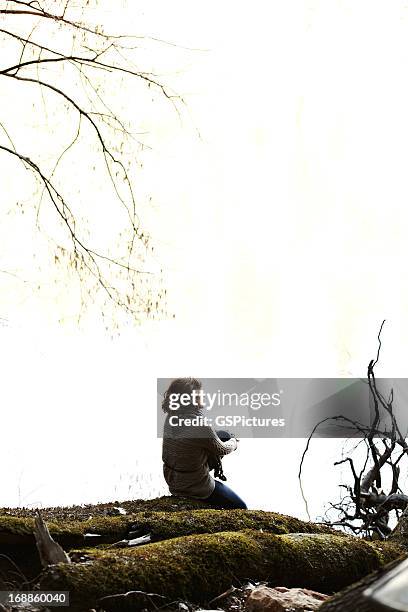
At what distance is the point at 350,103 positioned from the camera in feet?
18.2

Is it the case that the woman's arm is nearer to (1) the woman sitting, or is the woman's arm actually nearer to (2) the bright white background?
(1) the woman sitting

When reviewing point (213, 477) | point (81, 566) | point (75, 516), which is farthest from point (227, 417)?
point (81, 566)

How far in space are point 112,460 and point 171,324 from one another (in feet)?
2.94

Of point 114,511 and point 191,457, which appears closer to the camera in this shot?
point 114,511

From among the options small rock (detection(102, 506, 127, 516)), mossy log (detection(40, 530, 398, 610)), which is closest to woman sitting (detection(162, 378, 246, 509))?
small rock (detection(102, 506, 127, 516))

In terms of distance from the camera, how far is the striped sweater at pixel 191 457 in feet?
11.3

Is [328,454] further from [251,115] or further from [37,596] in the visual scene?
[37,596]

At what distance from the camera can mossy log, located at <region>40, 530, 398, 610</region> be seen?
1.89m

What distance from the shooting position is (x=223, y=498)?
3.54m

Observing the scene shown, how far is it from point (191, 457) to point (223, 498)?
24 cm

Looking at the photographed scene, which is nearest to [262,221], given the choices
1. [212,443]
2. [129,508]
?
[212,443]

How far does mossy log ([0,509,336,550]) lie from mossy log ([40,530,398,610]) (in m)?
0.20

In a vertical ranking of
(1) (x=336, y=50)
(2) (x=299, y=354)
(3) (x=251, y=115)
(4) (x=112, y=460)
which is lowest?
(4) (x=112, y=460)

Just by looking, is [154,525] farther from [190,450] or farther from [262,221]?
[262,221]
